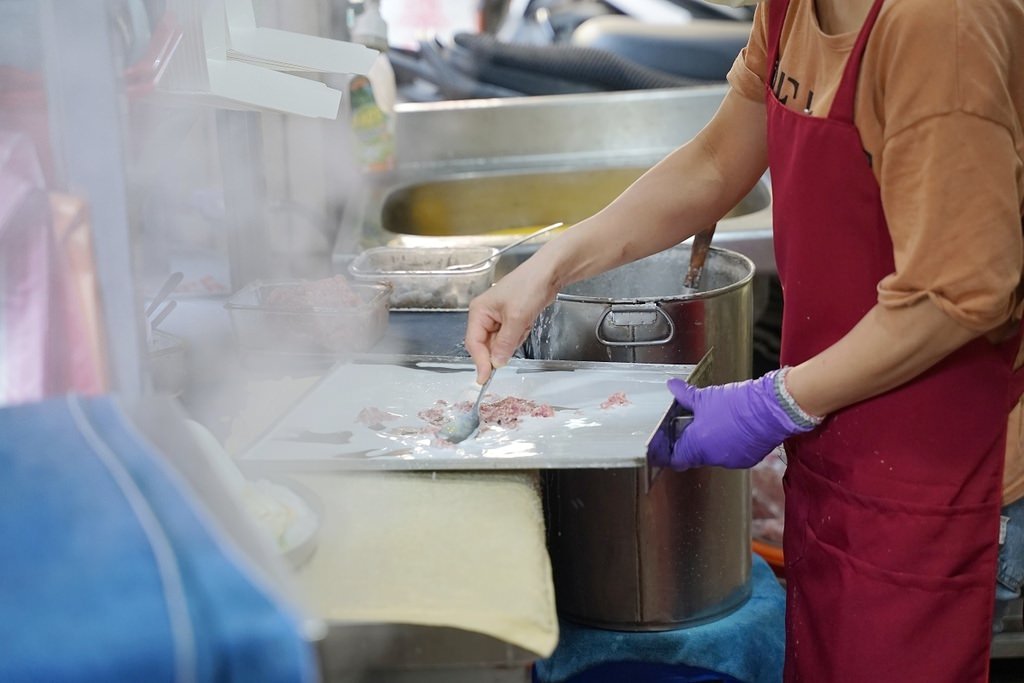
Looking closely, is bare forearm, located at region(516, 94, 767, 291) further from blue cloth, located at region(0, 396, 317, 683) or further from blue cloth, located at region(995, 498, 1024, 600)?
blue cloth, located at region(0, 396, 317, 683)

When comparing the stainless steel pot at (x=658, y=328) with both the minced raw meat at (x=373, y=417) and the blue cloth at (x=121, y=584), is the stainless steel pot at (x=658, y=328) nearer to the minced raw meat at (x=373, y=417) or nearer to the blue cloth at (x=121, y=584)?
the minced raw meat at (x=373, y=417)

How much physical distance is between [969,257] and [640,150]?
8.31 feet

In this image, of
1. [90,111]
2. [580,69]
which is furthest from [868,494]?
[580,69]

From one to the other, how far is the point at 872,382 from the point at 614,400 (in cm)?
39

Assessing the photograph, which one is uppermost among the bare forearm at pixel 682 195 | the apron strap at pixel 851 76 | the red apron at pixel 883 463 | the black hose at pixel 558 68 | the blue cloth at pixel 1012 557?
the black hose at pixel 558 68

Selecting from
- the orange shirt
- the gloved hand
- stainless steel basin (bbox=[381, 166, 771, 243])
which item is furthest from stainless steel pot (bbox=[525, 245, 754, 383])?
stainless steel basin (bbox=[381, 166, 771, 243])

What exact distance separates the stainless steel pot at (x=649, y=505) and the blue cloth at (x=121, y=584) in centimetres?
106

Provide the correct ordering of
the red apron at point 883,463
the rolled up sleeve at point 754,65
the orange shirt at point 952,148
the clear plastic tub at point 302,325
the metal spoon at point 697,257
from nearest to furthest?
the orange shirt at point 952,148 → the red apron at point 883,463 → the rolled up sleeve at point 754,65 → the clear plastic tub at point 302,325 → the metal spoon at point 697,257

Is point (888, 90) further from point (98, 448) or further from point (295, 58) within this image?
point (98, 448)

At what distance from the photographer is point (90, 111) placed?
117cm

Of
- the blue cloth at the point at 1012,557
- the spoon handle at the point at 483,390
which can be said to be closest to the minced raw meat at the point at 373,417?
the spoon handle at the point at 483,390

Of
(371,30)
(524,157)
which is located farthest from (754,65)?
(524,157)

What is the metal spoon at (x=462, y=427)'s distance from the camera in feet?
5.07

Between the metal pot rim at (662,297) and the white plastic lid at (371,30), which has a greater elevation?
the white plastic lid at (371,30)
